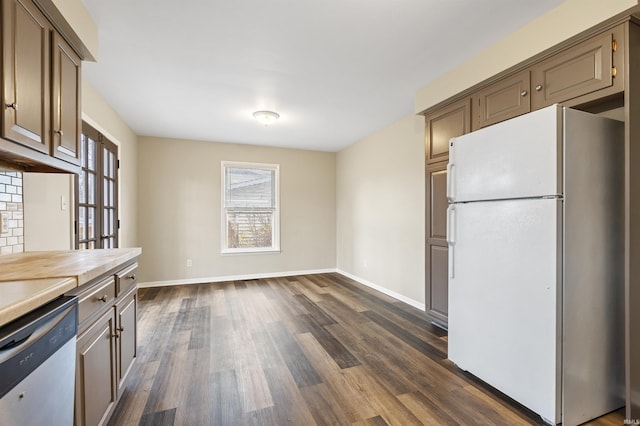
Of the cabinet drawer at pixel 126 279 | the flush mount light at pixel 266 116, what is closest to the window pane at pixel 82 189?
the cabinet drawer at pixel 126 279

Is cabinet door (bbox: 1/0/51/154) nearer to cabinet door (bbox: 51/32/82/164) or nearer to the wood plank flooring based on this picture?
cabinet door (bbox: 51/32/82/164)

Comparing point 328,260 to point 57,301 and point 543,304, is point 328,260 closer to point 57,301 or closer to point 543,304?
point 543,304

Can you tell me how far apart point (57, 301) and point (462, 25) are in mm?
2724

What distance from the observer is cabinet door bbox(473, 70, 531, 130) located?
2.18 m

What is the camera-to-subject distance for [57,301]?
1076 millimetres

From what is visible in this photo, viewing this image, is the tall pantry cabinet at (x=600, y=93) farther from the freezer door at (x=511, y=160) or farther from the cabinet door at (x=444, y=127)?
the freezer door at (x=511, y=160)

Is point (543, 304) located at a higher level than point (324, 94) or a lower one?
lower

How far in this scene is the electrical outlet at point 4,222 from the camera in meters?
1.71

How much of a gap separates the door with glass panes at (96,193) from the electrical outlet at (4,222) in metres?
0.82

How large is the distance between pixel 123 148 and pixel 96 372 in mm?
3440

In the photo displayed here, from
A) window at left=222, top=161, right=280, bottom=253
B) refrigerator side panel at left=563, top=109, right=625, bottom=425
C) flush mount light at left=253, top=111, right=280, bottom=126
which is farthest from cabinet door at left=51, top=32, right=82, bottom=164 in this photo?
window at left=222, top=161, right=280, bottom=253

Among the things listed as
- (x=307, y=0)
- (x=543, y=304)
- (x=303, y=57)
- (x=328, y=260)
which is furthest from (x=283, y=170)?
(x=543, y=304)

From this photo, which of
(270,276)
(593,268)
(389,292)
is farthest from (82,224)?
(593,268)

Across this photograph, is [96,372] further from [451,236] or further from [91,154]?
[91,154]
